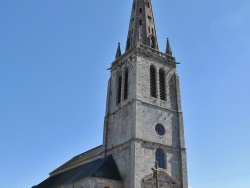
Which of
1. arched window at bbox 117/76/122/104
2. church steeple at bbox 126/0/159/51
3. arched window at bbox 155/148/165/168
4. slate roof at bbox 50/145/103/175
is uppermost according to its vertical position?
church steeple at bbox 126/0/159/51

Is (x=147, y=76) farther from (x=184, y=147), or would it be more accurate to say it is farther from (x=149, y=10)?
(x=149, y=10)

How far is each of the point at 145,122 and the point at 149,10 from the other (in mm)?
15810

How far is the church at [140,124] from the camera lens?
2723 cm

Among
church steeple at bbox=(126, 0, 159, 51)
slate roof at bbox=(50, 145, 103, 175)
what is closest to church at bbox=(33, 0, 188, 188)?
church steeple at bbox=(126, 0, 159, 51)

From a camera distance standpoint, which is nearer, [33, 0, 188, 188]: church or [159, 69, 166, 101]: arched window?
[33, 0, 188, 188]: church

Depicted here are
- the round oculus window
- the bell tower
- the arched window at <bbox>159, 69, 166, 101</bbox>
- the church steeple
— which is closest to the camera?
the bell tower

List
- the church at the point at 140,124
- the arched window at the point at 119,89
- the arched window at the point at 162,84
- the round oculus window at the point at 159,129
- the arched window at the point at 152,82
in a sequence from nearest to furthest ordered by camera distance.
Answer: the church at the point at 140,124 → the round oculus window at the point at 159,129 → the arched window at the point at 152,82 → the arched window at the point at 162,84 → the arched window at the point at 119,89

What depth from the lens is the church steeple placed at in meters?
35.2

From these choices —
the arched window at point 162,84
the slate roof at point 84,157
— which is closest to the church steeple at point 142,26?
the arched window at point 162,84

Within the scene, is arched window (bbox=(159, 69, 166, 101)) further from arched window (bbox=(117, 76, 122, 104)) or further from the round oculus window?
arched window (bbox=(117, 76, 122, 104))

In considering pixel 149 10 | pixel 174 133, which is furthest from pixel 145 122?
pixel 149 10

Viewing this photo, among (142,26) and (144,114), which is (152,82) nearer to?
(144,114)

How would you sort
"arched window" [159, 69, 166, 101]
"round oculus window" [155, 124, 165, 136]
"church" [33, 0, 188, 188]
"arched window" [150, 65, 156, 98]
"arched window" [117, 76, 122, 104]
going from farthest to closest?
"arched window" [117, 76, 122, 104] < "arched window" [159, 69, 166, 101] < "arched window" [150, 65, 156, 98] < "round oculus window" [155, 124, 165, 136] < "church" [33, 0, 188, 188]

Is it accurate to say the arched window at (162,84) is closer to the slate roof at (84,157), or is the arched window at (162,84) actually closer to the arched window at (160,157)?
the arched window at (160,157)
